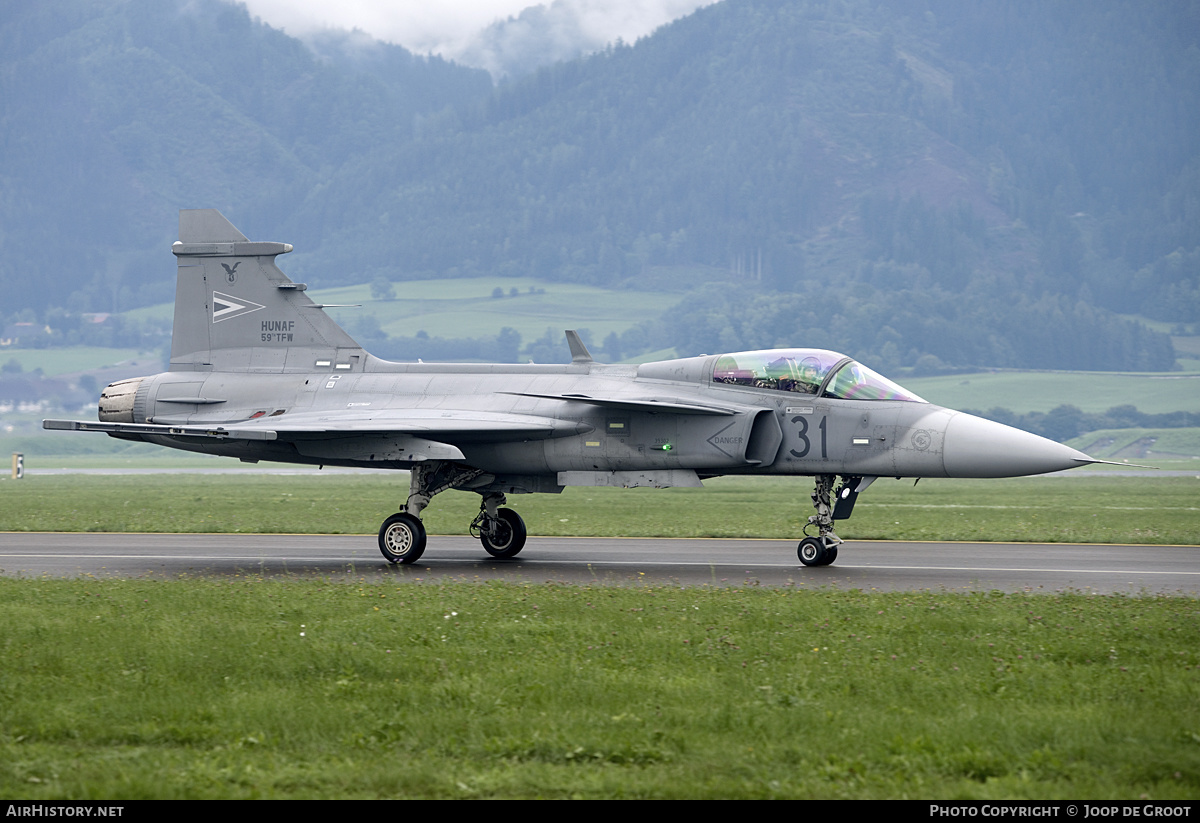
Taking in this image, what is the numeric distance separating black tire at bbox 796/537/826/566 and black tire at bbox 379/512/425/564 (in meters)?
5.31

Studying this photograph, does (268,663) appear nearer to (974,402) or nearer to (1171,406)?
(974,402)

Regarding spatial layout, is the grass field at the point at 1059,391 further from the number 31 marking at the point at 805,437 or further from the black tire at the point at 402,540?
the black tire at the point at 402,540

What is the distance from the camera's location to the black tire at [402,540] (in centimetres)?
1725

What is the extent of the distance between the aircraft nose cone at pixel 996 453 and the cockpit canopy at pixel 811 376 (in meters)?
0.91

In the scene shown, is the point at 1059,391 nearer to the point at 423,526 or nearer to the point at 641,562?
the point at 641,562

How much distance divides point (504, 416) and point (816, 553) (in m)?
4.81

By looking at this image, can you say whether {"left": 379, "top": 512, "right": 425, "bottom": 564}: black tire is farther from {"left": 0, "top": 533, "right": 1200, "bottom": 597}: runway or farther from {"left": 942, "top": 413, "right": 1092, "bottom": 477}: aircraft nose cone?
{"left": 942, "top": 413, "right": 1092, "bottom": 477}: aircraft nose cone

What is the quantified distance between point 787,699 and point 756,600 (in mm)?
4208

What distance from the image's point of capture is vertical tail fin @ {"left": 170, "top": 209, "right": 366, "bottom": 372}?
1973 cm

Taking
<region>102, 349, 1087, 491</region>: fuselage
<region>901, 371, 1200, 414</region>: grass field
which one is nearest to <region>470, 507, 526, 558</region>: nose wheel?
<region>102, 349, 1087, 491</region>: fuselage

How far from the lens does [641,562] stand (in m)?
17.6
